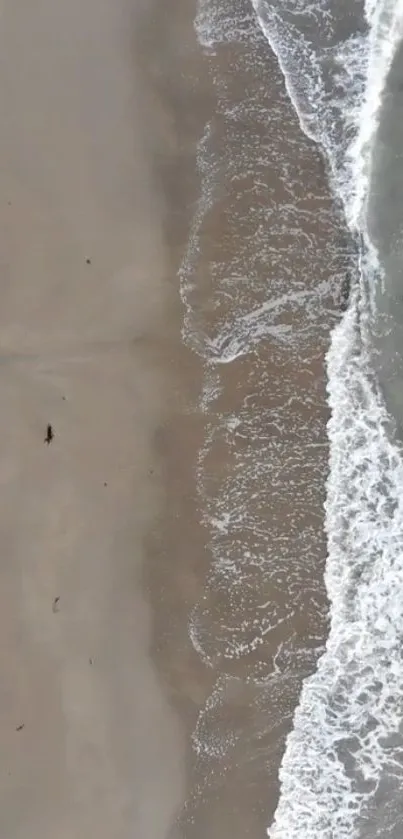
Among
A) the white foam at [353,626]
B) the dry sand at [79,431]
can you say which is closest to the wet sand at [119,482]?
the dry sand at [79,431]

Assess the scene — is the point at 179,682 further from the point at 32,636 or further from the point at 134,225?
the point at 134,225

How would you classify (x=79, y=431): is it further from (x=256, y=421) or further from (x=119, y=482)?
(x=256, y=421)

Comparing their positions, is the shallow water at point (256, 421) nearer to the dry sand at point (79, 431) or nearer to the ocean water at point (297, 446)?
the ocean water at point (297, 446)

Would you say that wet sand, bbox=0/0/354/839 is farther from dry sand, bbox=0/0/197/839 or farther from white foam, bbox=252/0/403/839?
white foam, bbox=252/0/403/839

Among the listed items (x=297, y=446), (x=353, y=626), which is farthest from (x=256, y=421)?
(x=353, y=626)

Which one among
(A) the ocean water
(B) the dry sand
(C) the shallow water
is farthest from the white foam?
(B) the dry sand

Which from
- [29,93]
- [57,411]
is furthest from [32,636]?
[29,93]
